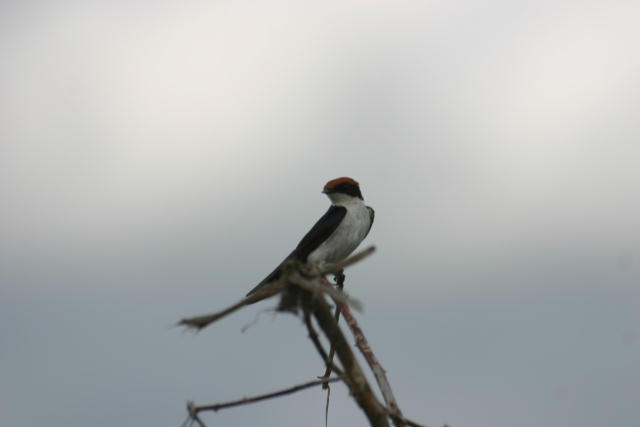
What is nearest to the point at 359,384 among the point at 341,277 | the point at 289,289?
the point at 289,289

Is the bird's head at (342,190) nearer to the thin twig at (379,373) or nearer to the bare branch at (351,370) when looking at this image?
the thin twig at (379,373)

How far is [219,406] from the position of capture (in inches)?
193

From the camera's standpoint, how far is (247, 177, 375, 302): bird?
11.5 m

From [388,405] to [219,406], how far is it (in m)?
1.00

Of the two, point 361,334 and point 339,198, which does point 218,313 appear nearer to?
point 361,334

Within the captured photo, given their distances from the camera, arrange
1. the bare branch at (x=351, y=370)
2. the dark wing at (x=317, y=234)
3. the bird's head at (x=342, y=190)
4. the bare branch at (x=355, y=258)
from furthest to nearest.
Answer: the bird's head at (x=342, y=190) < the dark wing at (x=317, y=234) < the bare branch at (x=355, y=258) < the bare branch at (x=351, y=370)

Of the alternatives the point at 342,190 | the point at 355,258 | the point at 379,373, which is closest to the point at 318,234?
the point at 342,190

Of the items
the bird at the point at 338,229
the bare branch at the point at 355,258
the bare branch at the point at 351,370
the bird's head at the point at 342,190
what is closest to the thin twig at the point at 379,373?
the bare branch at the point at 351,370

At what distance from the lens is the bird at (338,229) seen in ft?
37.7

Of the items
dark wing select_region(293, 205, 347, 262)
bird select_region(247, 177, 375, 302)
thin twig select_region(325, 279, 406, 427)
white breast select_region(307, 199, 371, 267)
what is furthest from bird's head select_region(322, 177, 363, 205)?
thin twig select_region(325, 279, 406, 427)

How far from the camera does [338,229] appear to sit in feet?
38.2

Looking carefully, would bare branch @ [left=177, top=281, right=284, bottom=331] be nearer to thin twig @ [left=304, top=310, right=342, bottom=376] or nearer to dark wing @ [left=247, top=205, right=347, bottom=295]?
thin twig @ [left=304, top=310, right=342, bottom=376]

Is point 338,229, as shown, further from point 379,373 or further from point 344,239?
point 379,373

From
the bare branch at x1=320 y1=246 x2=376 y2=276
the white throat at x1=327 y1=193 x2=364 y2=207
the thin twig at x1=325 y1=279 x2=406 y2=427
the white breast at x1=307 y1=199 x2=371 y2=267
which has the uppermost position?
the white throat at x1=327 y1=193 x2=364 y2=207
